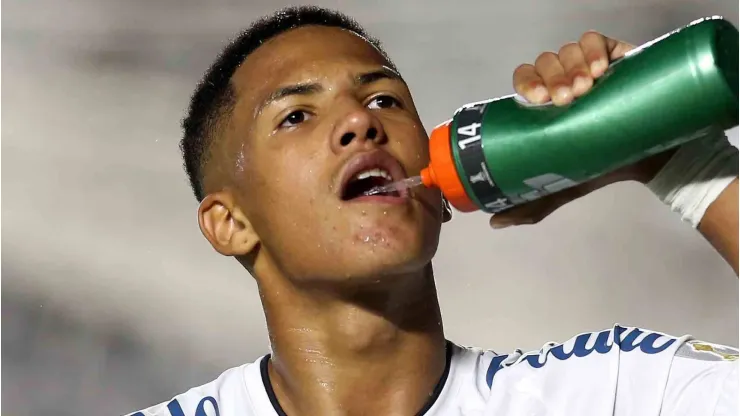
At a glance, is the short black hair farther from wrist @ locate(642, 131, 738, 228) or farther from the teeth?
wrist @ locate(642, 131, 738, 228)

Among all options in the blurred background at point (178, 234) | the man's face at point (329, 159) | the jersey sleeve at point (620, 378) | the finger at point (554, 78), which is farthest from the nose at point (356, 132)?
the blurred background at point (178, 234)

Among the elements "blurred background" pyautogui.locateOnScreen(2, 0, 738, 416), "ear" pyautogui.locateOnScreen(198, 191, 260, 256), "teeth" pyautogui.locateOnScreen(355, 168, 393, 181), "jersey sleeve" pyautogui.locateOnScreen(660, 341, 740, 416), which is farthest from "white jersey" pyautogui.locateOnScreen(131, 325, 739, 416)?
"blurred background" pyautogui.locateOnScreen(2, 0, 738, 416)

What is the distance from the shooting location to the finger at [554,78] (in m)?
0.88

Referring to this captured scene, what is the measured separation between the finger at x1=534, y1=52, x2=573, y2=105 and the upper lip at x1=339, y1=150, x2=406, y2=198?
0.22 metres

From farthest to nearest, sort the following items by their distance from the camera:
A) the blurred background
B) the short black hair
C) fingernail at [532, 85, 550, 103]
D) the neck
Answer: the blurred background
the short black hair
the neck
fingernail at [532, 85, 550, 103]

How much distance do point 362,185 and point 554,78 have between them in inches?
11.8

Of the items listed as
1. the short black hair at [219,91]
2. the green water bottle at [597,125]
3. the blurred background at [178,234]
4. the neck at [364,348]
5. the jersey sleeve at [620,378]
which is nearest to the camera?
the green water bottle at [597,125]

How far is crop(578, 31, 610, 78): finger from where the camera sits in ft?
2.90

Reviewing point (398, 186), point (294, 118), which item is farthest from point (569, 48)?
point (294, 118)

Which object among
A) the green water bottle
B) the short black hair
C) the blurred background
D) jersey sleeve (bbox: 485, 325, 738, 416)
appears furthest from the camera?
the blurred background

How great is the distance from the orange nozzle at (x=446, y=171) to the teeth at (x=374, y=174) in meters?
0.16

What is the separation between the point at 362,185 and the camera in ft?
3.71

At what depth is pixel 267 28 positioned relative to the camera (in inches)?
53.7

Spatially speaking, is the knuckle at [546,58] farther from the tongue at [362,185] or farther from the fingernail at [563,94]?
the tongue at [362,185]
